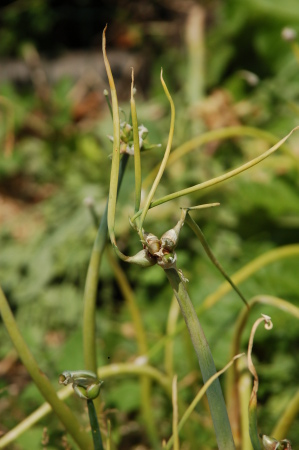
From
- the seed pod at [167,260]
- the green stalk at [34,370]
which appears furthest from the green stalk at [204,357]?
the green stalk at [34,370]

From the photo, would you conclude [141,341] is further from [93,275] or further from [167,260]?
[167,260]


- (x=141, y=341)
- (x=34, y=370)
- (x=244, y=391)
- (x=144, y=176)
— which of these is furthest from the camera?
(x=144, y=176)

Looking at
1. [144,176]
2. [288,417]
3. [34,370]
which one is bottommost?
[288,417]

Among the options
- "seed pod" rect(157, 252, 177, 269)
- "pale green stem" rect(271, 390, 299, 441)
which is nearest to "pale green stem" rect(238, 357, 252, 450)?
"pale green stem" rect(271, 390, 299, 441)

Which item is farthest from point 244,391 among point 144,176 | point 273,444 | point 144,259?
point 144,176

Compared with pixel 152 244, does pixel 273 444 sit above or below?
below

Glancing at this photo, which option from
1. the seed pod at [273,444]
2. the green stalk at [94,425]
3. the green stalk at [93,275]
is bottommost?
the seed pod at [273,444]

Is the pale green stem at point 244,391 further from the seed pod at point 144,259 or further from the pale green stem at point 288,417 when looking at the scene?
the seed pod at point 144,259
